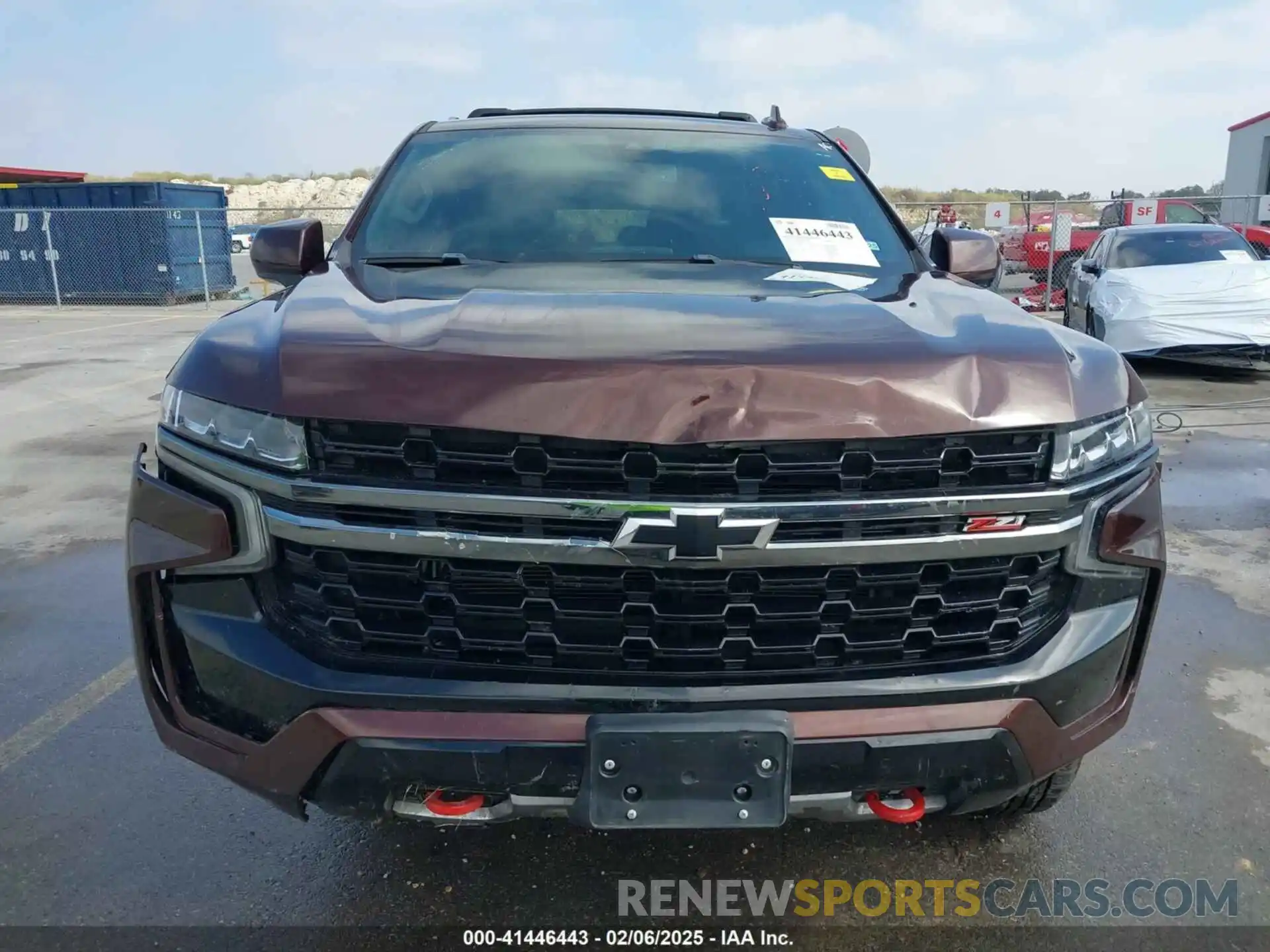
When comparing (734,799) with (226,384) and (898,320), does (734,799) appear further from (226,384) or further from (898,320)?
(226,384)

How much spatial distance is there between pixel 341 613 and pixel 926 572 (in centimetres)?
110

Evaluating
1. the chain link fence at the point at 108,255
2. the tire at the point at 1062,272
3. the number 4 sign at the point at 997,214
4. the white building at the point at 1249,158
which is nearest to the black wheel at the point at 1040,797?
the tire at the point at 1062,272

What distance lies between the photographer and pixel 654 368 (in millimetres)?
1756

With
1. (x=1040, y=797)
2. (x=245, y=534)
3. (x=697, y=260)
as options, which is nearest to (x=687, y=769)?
(x=245, y=534)

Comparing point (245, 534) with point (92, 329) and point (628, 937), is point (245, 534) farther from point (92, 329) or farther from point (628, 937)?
point (92, 329)

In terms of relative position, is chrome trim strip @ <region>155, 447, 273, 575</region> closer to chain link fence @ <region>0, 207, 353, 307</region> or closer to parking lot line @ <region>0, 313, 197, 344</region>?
A: parking lot line @ <region>0, 313, 197, 344</region>

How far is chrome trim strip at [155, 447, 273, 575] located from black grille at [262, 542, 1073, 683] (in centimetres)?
4

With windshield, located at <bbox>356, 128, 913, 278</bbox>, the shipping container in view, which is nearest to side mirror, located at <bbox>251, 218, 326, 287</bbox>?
windshield, located at <bbox>356, 128, 913, 278</bbox>

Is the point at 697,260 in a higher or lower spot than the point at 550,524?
higher

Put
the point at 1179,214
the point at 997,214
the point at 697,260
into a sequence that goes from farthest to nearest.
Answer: the point at 997,214
the point at 1179,214
the point at 697,260

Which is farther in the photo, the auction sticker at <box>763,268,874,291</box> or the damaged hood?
the damaged hood

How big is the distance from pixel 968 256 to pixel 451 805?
226 centimetres

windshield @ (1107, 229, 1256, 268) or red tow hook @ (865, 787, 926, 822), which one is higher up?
windshield @ (1107, 229, 1256, 268)

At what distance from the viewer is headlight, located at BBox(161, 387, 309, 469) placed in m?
A: 1.81
